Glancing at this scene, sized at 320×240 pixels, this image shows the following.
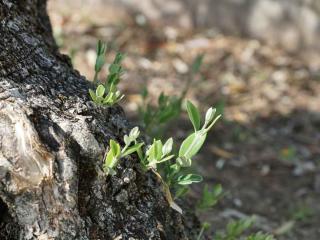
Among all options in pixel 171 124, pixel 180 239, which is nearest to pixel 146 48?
pixel 171 124

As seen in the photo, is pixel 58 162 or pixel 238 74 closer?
pixel 58 162

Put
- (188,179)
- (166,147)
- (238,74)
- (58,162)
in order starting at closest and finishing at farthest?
1. (58,162)
2. (166,147)
3. (188,179)
4. (238,74)

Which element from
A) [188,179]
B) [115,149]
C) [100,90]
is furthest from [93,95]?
[188,179]

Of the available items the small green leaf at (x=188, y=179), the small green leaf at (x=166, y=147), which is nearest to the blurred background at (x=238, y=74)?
the small green leaf at (x=188, y=179)

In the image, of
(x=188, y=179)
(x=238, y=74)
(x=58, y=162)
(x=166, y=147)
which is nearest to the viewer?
(x=58, y=162)

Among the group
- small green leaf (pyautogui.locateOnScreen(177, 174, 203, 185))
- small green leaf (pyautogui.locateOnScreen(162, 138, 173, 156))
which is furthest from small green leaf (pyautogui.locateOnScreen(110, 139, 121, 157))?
small green leaf (pyautogui.locateOnScreen(177, 174, 203, 185))

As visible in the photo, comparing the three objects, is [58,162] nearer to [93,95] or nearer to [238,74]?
[93,95]

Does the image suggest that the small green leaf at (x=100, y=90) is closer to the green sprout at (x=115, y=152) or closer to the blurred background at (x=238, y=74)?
the green sprout at (x=115, y=152)

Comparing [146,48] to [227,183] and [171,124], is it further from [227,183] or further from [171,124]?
[227,183]
